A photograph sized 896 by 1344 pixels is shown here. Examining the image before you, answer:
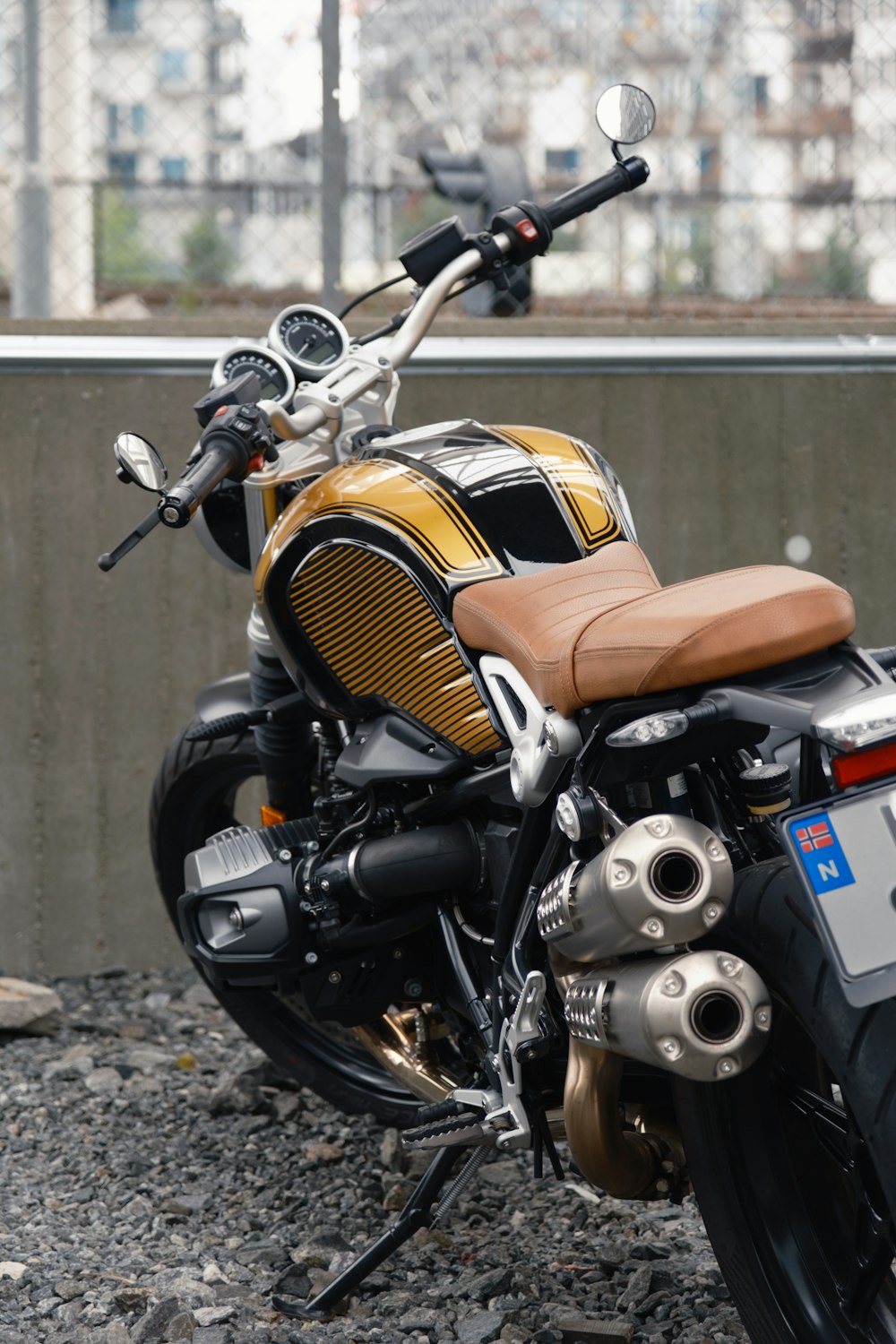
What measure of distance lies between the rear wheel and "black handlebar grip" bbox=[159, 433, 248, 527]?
77cm

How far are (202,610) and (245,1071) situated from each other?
1.29 meters

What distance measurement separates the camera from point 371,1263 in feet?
7.42

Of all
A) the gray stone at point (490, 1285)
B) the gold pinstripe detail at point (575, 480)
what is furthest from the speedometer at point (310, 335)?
the gray stone at point (490, 1285)

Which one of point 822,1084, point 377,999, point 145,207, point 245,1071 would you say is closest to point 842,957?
point 822,1084

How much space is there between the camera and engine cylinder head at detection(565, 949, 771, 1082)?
1.52m

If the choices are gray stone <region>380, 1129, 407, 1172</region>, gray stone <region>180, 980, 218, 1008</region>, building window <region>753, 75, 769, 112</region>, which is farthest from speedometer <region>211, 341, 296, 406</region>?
building window <region>753, 75, 769, 112</region>

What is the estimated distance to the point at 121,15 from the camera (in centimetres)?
420

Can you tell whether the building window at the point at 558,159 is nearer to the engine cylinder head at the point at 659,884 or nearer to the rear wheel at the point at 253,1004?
the rear wheel at the point at 253,1004

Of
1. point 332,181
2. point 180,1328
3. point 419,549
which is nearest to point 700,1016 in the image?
point 419,549

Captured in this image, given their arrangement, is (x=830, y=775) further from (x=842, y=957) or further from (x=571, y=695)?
(x=571, y=695)

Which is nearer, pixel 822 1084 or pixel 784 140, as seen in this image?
pixel 822 1084

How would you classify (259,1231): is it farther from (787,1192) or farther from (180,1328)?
(787,1192)

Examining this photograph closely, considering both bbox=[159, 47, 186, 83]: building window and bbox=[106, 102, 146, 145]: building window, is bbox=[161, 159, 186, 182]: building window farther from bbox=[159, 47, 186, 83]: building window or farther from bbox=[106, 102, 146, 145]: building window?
bbox=[159, 47, 186, 83]: building window

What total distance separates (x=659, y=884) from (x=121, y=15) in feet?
11.7
